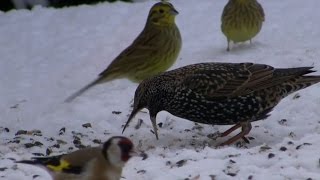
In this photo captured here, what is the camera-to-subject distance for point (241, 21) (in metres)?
10.6

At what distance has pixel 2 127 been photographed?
8.23 meters

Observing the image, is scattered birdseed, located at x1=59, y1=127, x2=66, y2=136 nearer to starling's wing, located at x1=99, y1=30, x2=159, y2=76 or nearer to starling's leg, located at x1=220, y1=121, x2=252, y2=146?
starling's wing, located at x1=99, y1=30, x2=159, y2=76

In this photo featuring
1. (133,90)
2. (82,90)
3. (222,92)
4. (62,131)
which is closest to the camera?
(222,92)

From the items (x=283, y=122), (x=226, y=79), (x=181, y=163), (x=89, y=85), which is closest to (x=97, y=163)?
(x=181, y=163)

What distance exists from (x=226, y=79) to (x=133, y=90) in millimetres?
2128

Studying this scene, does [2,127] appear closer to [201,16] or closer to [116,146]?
[116,146]

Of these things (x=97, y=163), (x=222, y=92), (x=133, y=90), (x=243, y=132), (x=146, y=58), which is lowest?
(x=133, y=90)

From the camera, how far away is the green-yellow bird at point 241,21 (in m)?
10.6

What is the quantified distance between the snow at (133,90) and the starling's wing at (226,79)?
0.47 m

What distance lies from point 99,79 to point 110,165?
359cm

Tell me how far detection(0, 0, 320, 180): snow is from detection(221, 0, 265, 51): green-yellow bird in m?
0.17

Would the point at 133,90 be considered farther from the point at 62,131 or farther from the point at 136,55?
the point at 62,131

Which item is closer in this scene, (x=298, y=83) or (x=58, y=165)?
(x=58, y=165)

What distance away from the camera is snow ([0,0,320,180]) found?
607 cm
